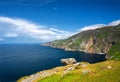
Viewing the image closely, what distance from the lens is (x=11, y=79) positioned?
5856 inches

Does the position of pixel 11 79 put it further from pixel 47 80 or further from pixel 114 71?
pixel 114 71

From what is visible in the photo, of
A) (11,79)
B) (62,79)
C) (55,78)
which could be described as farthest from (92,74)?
(11,79)

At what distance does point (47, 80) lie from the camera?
96.6m

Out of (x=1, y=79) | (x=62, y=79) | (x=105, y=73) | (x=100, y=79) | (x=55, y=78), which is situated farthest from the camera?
(x=1, y=79)

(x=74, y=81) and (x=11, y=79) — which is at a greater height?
(x=74, y=81)

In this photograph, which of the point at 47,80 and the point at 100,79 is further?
the point at 47,80

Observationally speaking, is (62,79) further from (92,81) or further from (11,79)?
(11,79)

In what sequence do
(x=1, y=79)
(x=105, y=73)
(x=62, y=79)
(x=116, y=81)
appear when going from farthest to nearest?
(x=1, y=79)
(x=62, y=79)
(x=105, y=73)
(x=116, y=81)

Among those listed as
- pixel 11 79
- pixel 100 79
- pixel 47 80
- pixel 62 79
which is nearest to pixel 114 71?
pixel 100 79

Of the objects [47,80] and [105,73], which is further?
[47,80]

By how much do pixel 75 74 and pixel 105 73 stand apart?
16592 millimetres

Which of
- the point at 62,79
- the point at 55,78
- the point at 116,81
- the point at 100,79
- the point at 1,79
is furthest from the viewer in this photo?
the point at 1,79

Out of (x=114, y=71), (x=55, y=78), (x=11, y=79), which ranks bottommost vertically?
(x=11, y=79)

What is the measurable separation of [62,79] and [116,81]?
1170 inches
